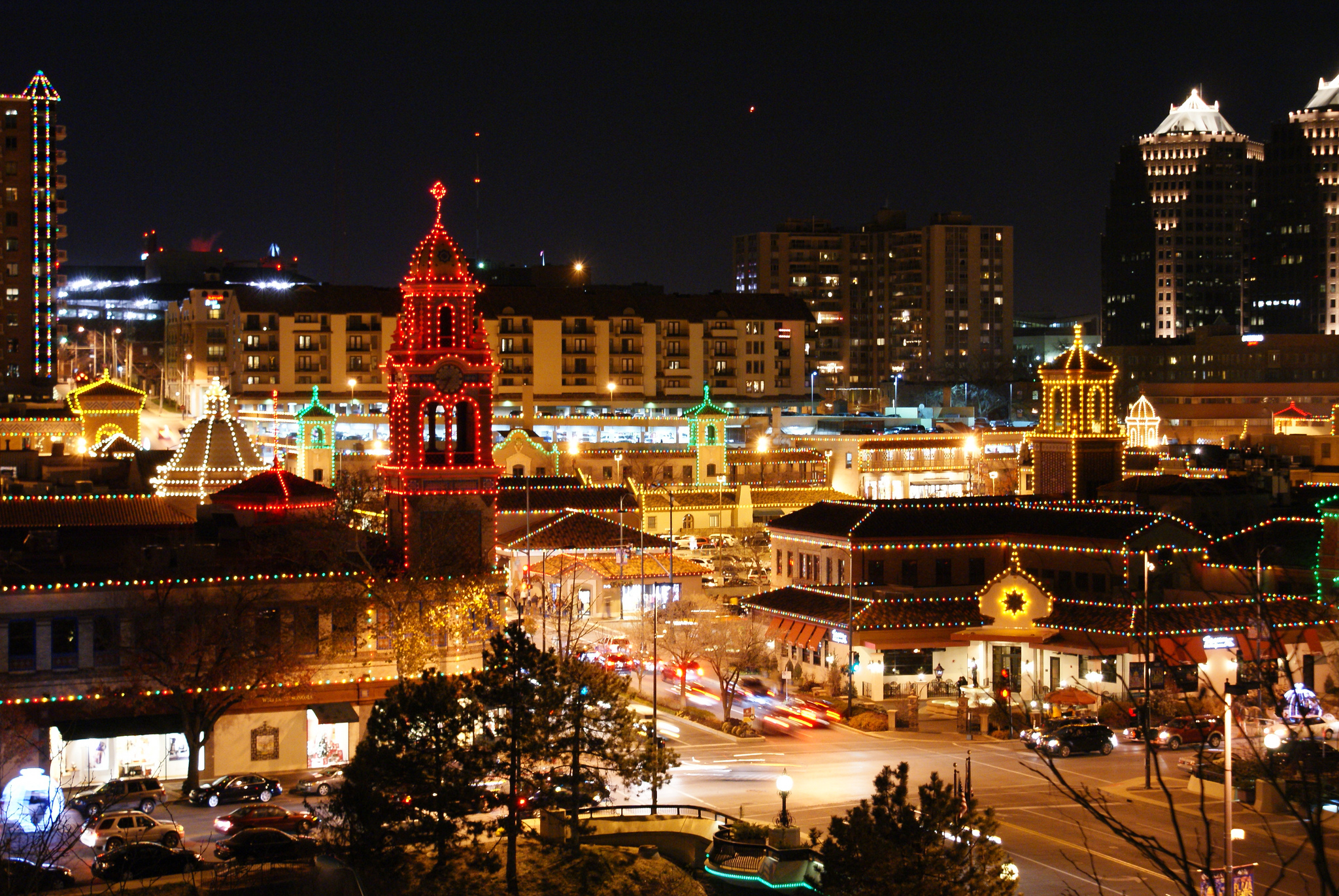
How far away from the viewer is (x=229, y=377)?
13750cm

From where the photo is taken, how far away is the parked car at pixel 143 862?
31984mm

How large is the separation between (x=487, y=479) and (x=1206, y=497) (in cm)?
3397

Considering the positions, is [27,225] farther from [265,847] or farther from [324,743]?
[265,847]

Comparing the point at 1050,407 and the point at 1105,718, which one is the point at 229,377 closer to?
the point at 1050,407

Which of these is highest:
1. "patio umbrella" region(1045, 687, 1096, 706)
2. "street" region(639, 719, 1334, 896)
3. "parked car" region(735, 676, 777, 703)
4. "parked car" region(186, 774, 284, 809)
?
"patio umbrella" region(1045, 687, 1096, 706)

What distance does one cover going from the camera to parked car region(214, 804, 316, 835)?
35.8 metres

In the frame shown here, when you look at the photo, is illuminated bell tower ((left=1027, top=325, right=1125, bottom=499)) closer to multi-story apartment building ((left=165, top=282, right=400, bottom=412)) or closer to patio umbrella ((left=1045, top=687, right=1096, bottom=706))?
patio umbrella ((left=1045, top=687, right=1096, bottom=706))

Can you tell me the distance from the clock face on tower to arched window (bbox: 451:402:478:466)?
542 mm

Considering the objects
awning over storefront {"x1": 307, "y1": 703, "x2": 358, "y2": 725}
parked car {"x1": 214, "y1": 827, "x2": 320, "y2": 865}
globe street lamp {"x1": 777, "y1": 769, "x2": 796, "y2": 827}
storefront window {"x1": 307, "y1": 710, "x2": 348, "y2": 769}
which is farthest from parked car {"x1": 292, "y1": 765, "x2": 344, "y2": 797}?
globe street lamp {"x1": 777, "y1": 769, "x2": 796, "y2": 827}

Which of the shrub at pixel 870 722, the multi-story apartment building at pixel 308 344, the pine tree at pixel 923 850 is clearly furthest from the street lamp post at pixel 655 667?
the multi-story apartment building at pixel 308 344

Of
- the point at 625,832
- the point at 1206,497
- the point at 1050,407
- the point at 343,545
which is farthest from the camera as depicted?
the point at 1050,407

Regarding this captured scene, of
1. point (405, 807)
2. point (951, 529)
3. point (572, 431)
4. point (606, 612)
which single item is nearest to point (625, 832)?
point (405, 807)

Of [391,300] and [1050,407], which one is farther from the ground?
[391,300]

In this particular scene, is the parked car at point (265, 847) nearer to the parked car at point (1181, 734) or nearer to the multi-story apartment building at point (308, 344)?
the parked car at point (1181, 734)
